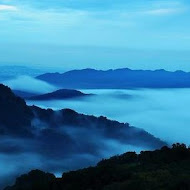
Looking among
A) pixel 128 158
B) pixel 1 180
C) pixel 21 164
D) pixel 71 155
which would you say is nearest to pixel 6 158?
pixel 21 164

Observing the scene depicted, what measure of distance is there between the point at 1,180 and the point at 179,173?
135445mm

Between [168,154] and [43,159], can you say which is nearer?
[168,154]

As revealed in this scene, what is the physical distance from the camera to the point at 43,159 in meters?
184

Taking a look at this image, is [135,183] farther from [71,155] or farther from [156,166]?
[71,155]

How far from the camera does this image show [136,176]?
17.7m

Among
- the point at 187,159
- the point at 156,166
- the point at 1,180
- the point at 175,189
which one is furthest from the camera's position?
the point at 1,180

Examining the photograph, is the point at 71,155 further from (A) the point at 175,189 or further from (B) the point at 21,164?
(A) the point at 175,189

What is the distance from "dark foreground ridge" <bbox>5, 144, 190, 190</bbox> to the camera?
1606 centimetres

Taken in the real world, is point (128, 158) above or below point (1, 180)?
below

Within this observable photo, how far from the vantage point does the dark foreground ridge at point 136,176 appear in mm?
16062

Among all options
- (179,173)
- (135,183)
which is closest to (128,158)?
(179,173)

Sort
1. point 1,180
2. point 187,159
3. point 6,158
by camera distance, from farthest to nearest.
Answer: point 6,158 < point 1,180 < point 187,159

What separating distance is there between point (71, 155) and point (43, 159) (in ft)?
43.3

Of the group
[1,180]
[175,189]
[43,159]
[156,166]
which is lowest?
[175,189]
